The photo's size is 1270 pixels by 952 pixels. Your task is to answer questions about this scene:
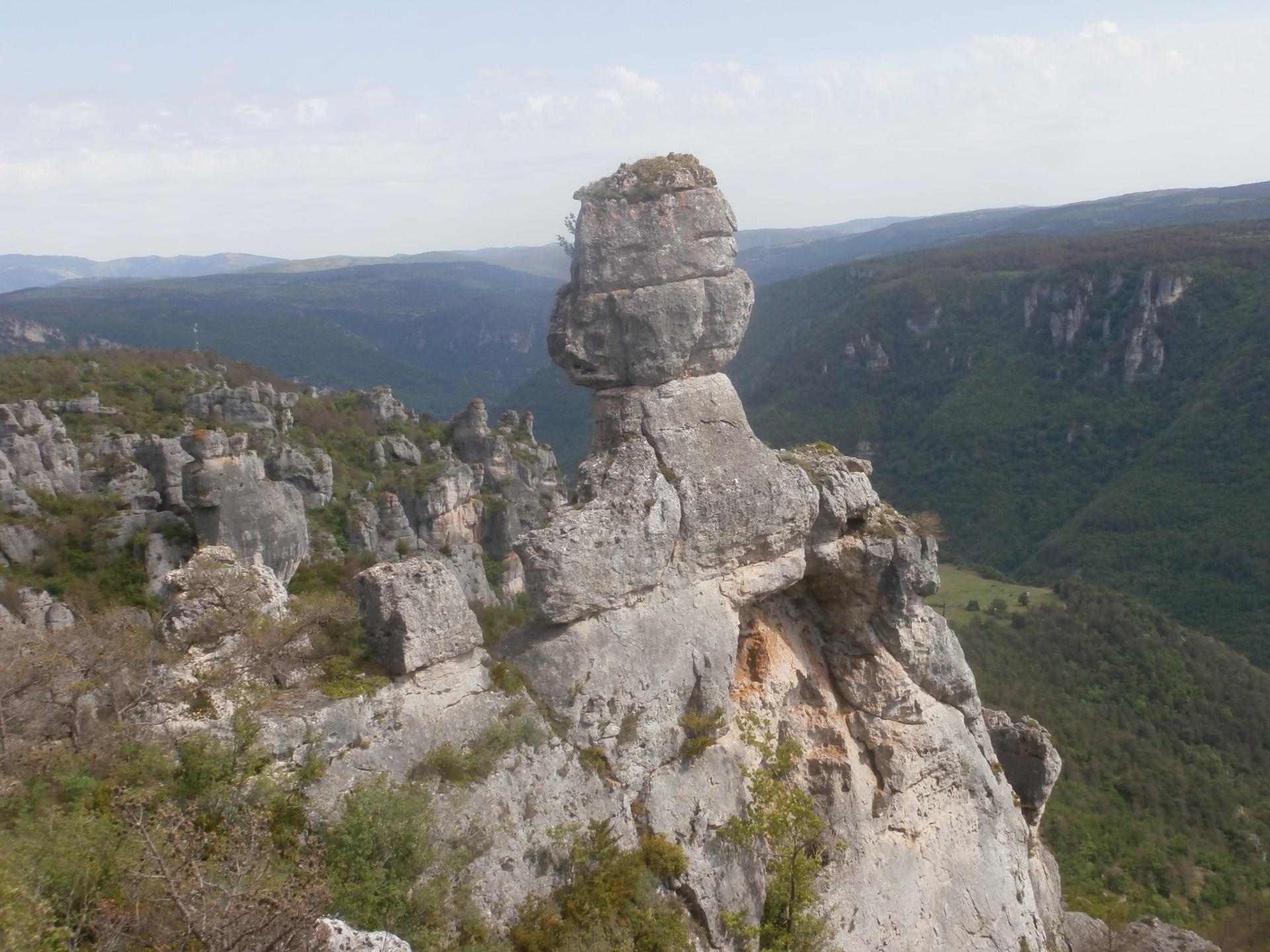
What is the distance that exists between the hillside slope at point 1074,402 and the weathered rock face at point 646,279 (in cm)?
6472

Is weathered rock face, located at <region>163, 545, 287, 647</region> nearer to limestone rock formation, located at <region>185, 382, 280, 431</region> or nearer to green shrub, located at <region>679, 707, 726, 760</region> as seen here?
green shrub, located at <region>679, 707, 726, 760</region>

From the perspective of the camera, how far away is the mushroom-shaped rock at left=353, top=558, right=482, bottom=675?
12539 millimetres

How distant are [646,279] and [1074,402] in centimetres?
12317

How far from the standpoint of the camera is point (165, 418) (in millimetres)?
57875

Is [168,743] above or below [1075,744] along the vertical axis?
above

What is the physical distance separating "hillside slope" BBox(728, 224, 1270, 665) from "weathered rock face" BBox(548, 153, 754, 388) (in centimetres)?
6472

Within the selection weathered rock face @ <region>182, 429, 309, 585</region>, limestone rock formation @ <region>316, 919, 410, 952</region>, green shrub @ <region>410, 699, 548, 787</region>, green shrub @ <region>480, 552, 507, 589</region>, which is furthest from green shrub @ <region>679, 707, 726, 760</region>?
green shrub @ <region>480, 552, 507, 589</region>

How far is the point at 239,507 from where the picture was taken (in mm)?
38156


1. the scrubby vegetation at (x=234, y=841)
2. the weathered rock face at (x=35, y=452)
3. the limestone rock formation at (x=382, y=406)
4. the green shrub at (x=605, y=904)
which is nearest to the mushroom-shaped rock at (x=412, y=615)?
the scrubby vegetation at (x=234, y=841)

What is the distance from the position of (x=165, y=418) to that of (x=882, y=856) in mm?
55987

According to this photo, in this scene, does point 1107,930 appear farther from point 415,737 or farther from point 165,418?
point 165,418

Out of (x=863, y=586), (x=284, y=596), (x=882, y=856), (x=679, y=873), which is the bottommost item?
(x=882, y=856)

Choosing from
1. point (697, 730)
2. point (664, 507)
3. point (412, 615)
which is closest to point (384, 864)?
point (412, 615)

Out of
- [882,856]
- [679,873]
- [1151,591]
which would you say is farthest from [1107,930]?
[1151,591]
